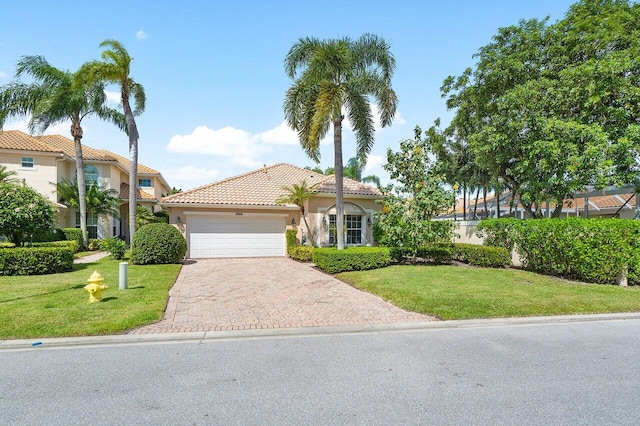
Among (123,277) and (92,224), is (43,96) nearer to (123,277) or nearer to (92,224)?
(92,224)

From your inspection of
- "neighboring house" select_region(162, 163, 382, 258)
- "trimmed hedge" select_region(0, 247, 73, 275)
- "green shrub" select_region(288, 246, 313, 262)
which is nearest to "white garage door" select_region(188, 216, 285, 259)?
"neighboring house" select_region(162, 163, 382, 258)

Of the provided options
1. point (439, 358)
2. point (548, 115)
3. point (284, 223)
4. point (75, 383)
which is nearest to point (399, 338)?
point (439, 358)

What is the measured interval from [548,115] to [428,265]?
7.53 metres

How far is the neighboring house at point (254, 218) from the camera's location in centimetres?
1809

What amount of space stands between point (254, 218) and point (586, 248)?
14.2 meters

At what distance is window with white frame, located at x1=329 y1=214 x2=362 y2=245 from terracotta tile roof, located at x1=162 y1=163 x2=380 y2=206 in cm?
134

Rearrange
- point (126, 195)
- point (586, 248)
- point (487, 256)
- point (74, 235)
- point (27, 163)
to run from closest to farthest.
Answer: point (586, 248) < point (487, 256) < point (74, 235) < point (27, 163) < point (126, 195)

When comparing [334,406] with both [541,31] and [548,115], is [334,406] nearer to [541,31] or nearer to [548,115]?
[548,115]

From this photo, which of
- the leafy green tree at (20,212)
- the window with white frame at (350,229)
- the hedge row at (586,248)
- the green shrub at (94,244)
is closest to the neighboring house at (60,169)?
the green shrub at (94,244)

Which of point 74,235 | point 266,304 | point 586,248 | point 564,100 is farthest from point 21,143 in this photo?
point 586,248

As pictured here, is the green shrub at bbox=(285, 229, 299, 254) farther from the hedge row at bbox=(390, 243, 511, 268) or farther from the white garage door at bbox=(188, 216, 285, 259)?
the hedge row at bbox=(390, 243, 511, 268)

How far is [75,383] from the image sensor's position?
421 centimetres

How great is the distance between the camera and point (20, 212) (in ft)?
40.5

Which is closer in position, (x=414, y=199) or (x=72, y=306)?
(x=72, y=306)
